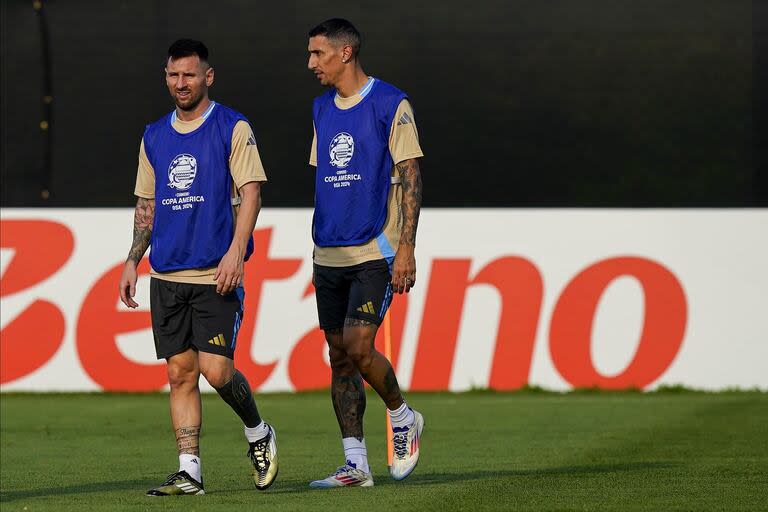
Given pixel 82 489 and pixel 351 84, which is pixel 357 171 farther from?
pixel 82 489

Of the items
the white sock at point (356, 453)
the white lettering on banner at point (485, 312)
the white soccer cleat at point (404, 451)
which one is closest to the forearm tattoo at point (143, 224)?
the white sock at point (356, 453)

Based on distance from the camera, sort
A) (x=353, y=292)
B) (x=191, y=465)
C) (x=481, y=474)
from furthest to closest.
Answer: (x=481, y=474), (x=353, y=292), (x=191, y=465)

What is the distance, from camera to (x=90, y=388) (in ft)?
43.1

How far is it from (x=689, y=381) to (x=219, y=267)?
287 inches

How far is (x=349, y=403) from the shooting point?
728cm

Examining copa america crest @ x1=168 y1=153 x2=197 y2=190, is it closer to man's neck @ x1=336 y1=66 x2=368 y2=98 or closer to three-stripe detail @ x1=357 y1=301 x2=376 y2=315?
man's neck @ x1=336 y1=66 x2=368 y2=98

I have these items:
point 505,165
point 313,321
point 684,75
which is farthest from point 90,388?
point 684,75

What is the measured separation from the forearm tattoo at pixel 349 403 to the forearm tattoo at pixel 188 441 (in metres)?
0.73

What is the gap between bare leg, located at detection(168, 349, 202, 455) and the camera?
686 centimetres

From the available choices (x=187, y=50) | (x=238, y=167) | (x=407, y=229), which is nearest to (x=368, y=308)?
(x=407, y=229)

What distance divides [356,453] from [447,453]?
5.71 feet

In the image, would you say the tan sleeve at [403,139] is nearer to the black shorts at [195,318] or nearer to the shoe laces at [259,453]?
the black shorts at [195,318]

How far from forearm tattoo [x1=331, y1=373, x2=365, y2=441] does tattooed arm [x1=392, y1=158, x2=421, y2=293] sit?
62 centimetres

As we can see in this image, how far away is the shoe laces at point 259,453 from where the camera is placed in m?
6.82
